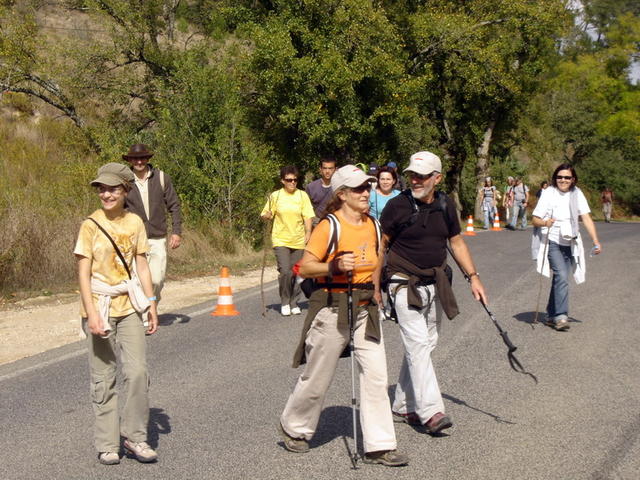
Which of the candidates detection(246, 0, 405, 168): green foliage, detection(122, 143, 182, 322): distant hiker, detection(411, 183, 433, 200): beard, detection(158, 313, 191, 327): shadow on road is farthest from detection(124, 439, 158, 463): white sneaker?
detection(246, 0, 405, 168): green foliage

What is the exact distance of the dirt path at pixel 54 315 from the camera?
9.78 metres

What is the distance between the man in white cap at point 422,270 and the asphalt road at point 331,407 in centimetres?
38

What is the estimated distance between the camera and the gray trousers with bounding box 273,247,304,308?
1129 cm

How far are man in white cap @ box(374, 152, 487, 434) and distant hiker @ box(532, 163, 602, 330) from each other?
177 inches

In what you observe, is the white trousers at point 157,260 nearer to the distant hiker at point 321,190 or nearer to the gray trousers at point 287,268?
the gray trousers at point 287,268

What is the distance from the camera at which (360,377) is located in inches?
213

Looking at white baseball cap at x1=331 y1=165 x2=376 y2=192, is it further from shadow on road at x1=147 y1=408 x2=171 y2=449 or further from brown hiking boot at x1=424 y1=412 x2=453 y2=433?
shadow on road at x1=147 y1=408 x2=171 y2=449

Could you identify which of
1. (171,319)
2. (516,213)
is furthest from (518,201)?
(171,319)

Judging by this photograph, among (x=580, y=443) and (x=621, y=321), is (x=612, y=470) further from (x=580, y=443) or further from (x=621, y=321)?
(x=621, y=321)

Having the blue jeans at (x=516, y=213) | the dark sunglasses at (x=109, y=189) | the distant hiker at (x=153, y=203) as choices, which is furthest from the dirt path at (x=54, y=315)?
the blue jeans at (x=516, y=213)

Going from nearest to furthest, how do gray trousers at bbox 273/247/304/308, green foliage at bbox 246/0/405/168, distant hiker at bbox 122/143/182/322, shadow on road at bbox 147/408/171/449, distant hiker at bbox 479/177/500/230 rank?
shadow on road at bbox 147/408/171/449 < distant hiker at bbox 122/143/182/322 < gray trousers at bbox 273/247/304/308 < green foliage at bbox 246/0/405/168 < distant hiker at bbox 479/177/500/230

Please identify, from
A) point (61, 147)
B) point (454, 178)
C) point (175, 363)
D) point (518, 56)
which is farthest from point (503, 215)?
point (175, 363)

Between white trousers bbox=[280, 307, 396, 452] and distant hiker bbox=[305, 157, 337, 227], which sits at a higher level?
distant hiker bbox=[305, 157, 337, 227]

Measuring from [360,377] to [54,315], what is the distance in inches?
291
